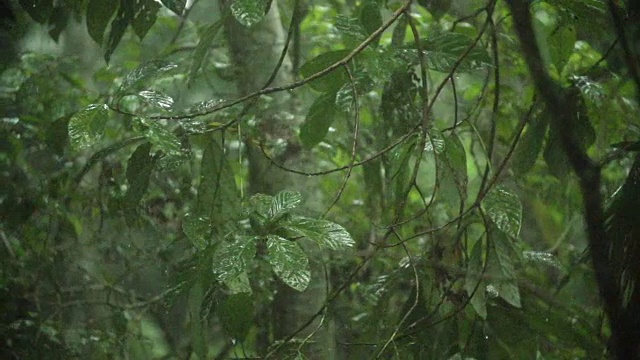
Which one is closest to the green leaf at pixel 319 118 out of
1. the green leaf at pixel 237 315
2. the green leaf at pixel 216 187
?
the green leaf at pixel 216 187

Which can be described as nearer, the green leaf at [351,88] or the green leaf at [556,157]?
the green leaf at [556,157]

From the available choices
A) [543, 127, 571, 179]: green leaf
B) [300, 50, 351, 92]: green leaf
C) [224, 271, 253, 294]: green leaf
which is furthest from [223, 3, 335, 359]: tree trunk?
[543, 127, 571, 179]: green leaf

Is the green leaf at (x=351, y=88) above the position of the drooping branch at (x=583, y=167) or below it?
above

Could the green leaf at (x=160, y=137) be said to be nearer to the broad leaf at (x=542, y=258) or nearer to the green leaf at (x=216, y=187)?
the green leaf at (x=216, y=187)

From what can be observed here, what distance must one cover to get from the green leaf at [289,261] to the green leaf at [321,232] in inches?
1.0

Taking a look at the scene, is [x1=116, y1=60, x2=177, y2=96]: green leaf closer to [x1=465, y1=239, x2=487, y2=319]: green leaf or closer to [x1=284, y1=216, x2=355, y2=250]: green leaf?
[x1=284, y1=216, x2=355, y2=250]: green leaf

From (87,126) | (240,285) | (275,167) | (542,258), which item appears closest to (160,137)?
(87,126)

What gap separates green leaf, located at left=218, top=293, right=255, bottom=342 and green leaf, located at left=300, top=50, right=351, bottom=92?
10.2 inches

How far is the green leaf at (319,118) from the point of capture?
3.08ft

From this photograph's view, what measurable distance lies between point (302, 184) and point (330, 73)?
0.25 m

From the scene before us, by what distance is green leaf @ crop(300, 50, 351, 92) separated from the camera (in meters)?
0.91

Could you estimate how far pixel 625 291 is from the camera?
2.22ft

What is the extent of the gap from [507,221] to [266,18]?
56cm

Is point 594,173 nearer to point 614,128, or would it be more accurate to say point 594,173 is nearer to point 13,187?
point 614,128
